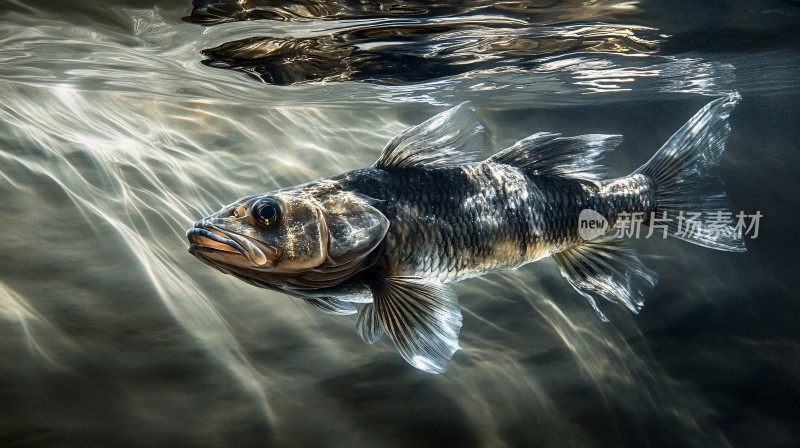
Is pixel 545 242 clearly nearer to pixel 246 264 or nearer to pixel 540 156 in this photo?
pixel 540 156

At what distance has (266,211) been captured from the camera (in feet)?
8.61

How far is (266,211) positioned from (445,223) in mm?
1091

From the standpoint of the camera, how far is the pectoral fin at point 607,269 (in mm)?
3672

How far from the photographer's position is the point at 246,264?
2.52m

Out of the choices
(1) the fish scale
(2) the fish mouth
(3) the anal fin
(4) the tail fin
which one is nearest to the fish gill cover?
(4) the tail fin

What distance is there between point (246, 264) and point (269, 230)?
215 mm

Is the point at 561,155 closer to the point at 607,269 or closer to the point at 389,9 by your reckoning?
the point at 607,269

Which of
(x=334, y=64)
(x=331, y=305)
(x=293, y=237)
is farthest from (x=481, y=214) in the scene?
(x=334, y=64)

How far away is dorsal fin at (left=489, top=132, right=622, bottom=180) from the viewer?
353 centimetres

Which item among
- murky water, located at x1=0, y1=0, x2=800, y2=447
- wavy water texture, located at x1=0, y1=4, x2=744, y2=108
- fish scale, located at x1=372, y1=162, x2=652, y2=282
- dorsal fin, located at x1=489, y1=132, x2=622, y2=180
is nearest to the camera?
fish scale, located at x1=372, y1=162, x2=652, y2=282

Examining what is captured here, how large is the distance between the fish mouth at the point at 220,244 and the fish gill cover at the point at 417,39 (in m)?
2.57

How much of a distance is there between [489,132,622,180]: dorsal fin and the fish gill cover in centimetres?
181

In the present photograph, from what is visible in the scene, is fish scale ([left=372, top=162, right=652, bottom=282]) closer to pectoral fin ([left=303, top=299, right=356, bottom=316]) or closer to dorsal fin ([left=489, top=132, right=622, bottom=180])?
dorsal fin ([left=489, top=132, right=622, bottom=180])

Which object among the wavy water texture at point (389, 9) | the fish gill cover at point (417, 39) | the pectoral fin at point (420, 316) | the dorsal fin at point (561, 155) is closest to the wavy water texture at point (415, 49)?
the fish gill cover at point (417, 39)
